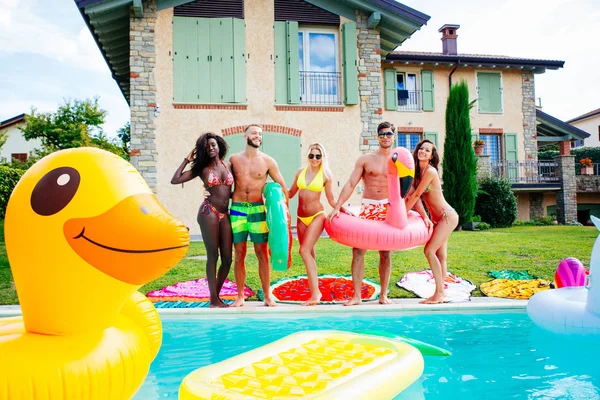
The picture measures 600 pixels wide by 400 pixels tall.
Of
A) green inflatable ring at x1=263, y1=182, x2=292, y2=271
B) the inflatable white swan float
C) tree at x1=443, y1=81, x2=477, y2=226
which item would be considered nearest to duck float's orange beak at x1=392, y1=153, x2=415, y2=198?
green inflatable ring at x1=263, y1=182, x2=292, y2=271

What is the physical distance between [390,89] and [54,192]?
18.0m

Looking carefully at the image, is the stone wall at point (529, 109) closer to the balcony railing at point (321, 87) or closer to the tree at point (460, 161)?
the tree at point (460, 161)

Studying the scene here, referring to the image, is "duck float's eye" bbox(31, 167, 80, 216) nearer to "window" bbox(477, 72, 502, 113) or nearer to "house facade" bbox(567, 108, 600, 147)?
"window" bbox(477, 72, 502, 113)

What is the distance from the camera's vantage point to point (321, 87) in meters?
13.9

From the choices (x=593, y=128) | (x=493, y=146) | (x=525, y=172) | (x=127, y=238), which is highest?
(x=593, y=128)

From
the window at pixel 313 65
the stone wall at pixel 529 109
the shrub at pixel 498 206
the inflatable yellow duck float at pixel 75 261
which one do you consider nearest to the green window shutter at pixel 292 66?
the window at pixel 313 65

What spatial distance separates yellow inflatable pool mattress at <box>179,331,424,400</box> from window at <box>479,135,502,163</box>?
18135mm

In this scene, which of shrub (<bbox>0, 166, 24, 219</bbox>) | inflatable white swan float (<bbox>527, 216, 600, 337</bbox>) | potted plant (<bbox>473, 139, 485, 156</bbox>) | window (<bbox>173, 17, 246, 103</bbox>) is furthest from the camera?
potted plant (<bbox>473, 139, 485, 156</bbox>)

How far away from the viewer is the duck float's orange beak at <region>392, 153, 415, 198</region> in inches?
213

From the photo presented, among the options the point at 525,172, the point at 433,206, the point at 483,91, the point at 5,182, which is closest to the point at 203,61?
the point at 5,182

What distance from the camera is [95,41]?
44.5ft

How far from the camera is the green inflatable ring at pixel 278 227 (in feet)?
17.0

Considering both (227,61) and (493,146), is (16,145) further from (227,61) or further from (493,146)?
(493,146)

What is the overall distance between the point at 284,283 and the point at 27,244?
475 cm
